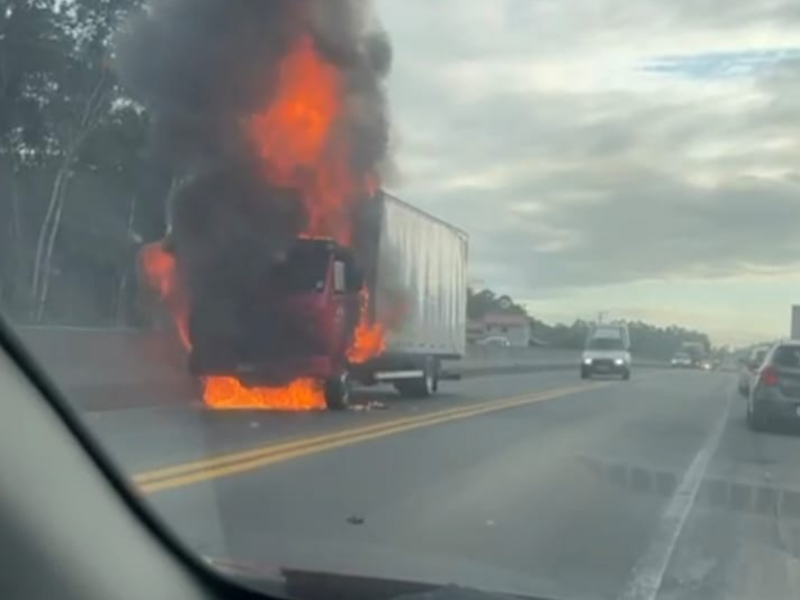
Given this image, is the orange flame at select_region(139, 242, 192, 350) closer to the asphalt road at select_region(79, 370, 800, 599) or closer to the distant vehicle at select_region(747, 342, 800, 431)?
the asphalt road at select_region(79, 370, 800, 599)

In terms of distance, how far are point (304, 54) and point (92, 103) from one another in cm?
491

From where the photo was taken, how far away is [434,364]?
33.8 m

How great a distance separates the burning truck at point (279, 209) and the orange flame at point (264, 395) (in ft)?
0.11

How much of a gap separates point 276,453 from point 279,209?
1082 centimetres

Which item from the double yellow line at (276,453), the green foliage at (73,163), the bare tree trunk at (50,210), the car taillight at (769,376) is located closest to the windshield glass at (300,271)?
the double yellow line at (276,453)

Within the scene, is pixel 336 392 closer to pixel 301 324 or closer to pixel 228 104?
pixel 301 324

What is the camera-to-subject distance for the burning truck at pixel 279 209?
2509 centimetres

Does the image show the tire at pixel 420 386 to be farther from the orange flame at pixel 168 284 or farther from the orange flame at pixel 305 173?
the orange flame at pixel 168 284

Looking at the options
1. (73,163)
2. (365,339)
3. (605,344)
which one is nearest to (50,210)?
(73,163)

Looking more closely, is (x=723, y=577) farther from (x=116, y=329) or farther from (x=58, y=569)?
(x=116, y=329)

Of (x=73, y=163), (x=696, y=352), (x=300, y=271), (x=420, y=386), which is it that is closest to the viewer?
(x=300, y=271)

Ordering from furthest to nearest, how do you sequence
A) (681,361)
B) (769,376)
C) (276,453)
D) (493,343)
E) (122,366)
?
(681,361) → (493,343) → (122,366) → (769,376) → (276,453)

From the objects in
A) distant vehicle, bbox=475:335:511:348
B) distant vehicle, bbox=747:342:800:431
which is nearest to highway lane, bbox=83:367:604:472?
distant vehicle, bbox=747:342:800:431

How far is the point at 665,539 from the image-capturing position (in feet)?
34.5
